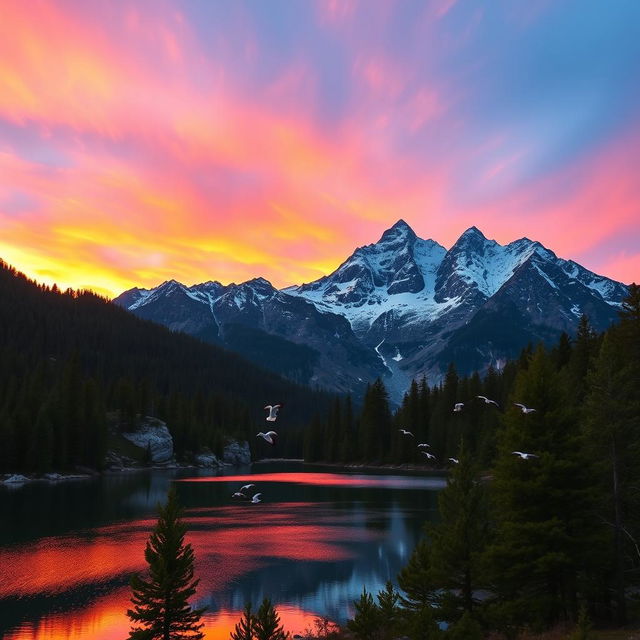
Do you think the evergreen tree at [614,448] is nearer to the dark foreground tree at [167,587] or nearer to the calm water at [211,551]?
the calm water at [211,551]

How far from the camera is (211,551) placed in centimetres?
6016

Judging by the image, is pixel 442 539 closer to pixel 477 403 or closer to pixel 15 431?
pixel 15 431

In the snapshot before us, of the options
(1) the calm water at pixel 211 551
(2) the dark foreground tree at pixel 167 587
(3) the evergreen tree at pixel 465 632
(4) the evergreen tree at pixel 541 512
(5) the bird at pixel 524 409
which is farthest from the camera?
(1) the calm water at pixel 211 551

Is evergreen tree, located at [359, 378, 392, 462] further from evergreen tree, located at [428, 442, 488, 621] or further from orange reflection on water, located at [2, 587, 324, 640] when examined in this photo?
evergreen tree, located at [428, 442, 488, 621]

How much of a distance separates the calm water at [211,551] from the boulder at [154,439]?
63.3 m

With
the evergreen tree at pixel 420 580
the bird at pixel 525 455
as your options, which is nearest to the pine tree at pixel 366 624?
the evergreen tree at pixel 420 580

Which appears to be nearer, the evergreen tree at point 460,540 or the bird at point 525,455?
the evergreen tree at point 460,540

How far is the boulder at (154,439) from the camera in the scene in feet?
579

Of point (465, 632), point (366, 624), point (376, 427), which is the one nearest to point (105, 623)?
point (366, 624)

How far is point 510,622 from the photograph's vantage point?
2995cm

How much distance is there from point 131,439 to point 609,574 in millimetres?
159806

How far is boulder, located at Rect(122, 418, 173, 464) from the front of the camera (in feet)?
579

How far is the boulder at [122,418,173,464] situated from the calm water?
6334 cm

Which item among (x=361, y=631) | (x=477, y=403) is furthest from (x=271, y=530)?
(x=477, y=403)
